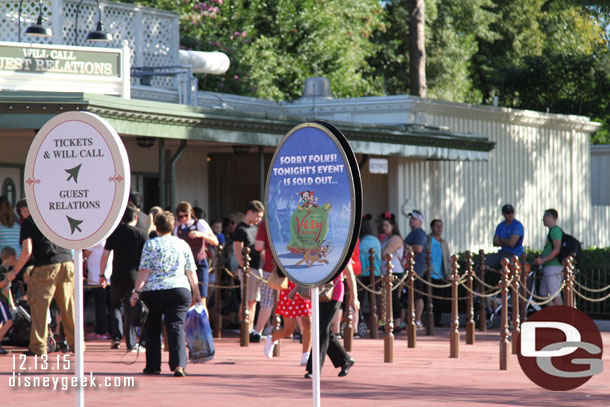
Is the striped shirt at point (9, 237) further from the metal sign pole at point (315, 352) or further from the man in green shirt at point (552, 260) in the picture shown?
the man in green shirt at point (552, 260)

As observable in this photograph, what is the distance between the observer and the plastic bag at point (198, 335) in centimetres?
1066

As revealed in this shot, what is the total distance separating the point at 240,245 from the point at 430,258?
11.5 ft

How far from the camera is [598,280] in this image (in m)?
16.2

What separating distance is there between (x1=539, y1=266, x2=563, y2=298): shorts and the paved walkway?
8.84ft

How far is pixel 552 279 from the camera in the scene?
595 inches

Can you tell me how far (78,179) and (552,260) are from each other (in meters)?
9.90

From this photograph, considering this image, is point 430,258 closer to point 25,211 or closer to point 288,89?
point 25,211

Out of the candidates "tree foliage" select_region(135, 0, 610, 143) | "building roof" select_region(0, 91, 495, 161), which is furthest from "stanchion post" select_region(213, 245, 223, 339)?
"tree foliage" select_region(135, 0, 610, 143)

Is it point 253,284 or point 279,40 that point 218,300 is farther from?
point 279,40

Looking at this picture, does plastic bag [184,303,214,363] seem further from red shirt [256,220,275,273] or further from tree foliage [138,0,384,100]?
tree foliage [138,0,384,100]

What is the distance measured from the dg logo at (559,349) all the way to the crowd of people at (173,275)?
1917 millimetres

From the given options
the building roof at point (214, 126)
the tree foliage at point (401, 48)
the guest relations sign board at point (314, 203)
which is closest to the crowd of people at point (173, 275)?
the building roof at point (214, 126)

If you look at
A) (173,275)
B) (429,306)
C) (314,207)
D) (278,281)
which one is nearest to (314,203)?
(314,207)

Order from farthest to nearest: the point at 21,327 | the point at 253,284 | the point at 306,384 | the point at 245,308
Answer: the point at 253,284, the point at 245,308, the point at 21,327, the point at 306,384
